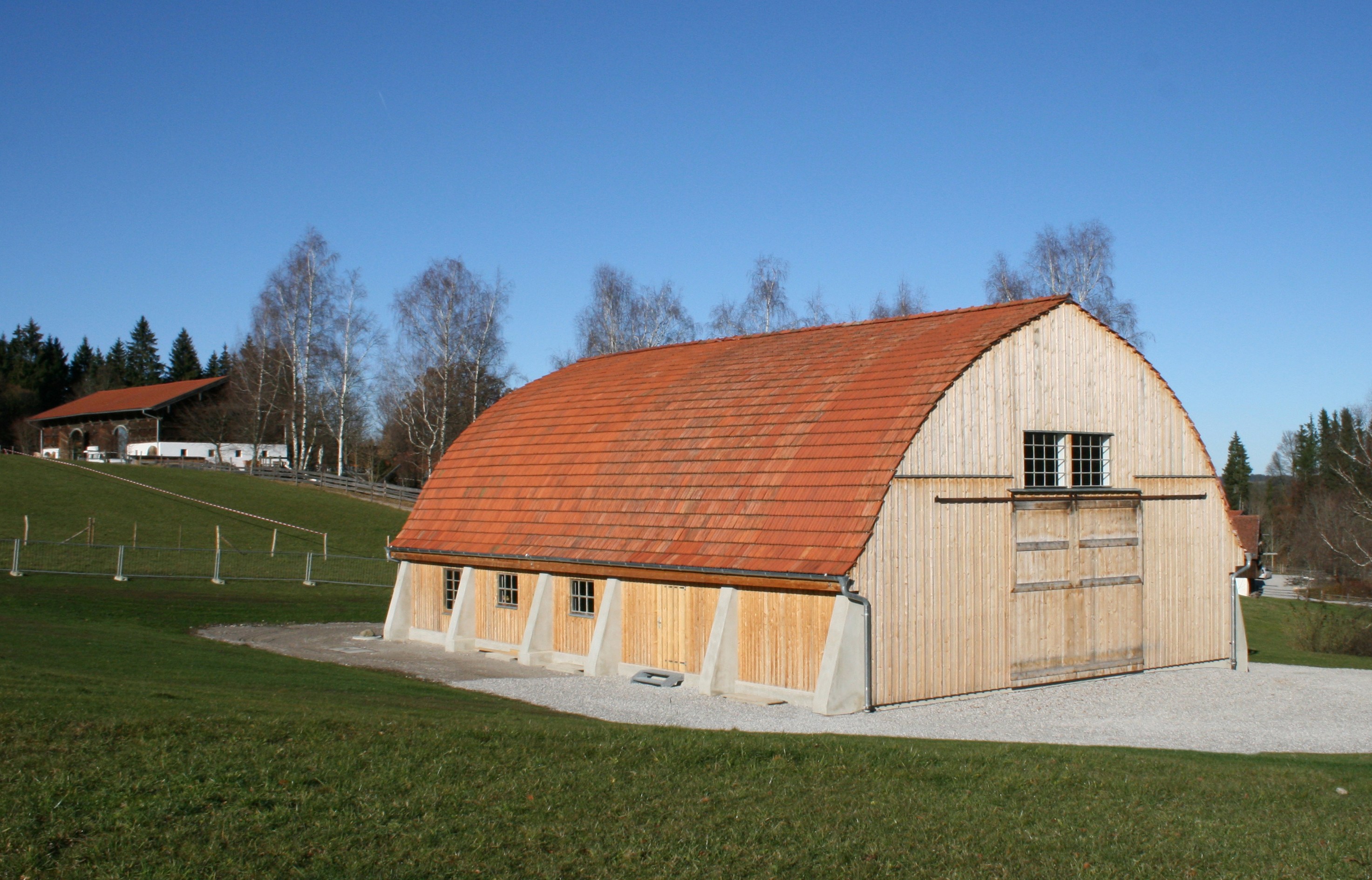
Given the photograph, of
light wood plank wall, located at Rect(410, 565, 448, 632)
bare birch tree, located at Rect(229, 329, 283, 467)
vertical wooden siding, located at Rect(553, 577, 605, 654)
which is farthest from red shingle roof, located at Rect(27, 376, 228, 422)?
vertical wooden siding, located at Rect(553, 577, 605, 654)

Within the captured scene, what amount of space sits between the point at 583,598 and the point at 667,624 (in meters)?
2.49

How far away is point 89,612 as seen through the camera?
2536 centimetres

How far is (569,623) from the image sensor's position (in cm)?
2120

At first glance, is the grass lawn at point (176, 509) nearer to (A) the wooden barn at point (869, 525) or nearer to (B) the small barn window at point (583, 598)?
(A) the wooden barn at point (869, 525)

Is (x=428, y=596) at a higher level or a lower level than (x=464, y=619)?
higher

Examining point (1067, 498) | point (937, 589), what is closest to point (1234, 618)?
point (1067, 498)

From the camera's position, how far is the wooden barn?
17.1 metres

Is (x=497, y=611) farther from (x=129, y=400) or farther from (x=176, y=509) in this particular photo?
(x=129, y=400)

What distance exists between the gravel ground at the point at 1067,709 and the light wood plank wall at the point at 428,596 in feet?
7.50

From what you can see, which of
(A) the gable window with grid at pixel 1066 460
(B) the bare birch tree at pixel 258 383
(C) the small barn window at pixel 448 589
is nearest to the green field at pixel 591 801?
(A) the gable window with grid at pixel 1066 460

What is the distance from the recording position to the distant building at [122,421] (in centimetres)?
6931

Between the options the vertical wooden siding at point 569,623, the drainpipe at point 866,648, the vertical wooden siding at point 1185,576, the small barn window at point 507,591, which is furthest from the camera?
the small barn window at point 507,591

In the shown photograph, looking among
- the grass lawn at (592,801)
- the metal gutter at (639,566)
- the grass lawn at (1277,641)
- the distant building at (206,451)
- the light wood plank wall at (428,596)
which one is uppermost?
the distant building at (206,451)

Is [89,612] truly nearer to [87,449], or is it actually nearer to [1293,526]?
A: [87,449]
